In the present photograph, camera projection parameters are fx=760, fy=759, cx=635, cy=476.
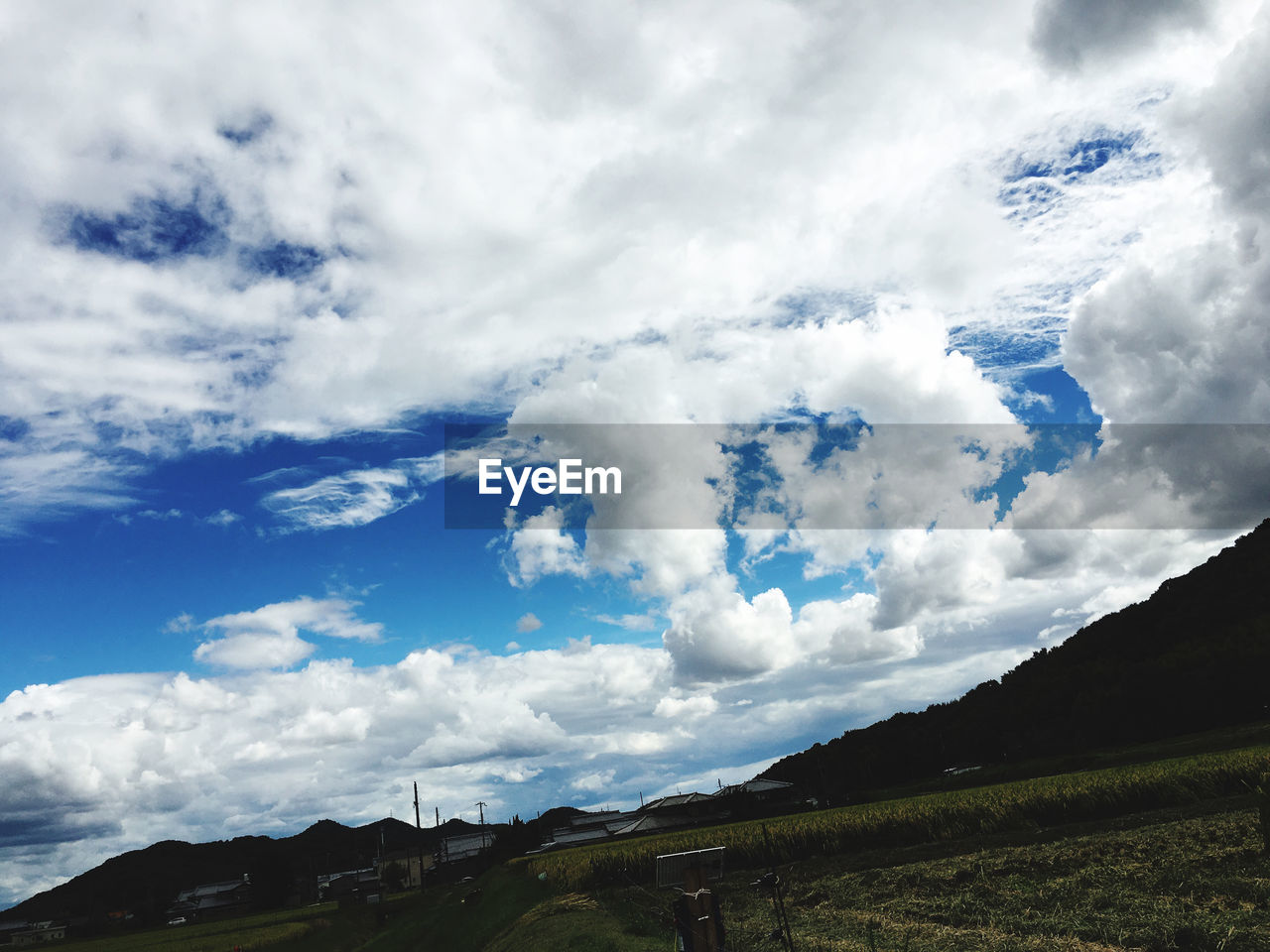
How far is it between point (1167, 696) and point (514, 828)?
72389 millimetres

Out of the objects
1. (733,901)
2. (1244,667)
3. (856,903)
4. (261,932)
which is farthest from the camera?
(1244,667)

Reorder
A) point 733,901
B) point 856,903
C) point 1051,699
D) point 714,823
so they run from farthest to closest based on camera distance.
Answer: point 1051,699
point 714,823
point 733,901
point 856,903

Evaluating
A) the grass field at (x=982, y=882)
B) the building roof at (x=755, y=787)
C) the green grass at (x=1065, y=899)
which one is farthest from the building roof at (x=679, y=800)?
the green grass at (x=1065, y=899)

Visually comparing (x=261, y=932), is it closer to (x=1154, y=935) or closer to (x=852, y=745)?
(x=1154, y=935)

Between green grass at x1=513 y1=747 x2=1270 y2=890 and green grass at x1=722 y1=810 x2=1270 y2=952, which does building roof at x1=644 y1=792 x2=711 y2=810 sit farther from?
green grass at x1=722 y1=810 x2=1270 y2=952

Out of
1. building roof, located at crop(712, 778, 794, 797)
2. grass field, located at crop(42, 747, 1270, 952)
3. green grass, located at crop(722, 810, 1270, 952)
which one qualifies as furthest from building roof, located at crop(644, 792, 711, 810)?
green grass, located at crop(722, 810, 1270, 952)

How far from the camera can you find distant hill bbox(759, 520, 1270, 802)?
62.3 metres

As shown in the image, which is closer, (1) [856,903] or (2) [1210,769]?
(1) [856,903]

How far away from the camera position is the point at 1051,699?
285 feet

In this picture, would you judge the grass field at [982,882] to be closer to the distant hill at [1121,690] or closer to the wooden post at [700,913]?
the wooden post at [700,913]

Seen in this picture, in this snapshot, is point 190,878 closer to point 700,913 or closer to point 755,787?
point 755,787

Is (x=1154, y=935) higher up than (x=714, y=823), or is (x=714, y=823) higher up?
(x=1154, y=935)

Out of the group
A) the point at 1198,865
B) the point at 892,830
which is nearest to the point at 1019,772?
the point at 892,830

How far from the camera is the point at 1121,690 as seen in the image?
7056 cm
